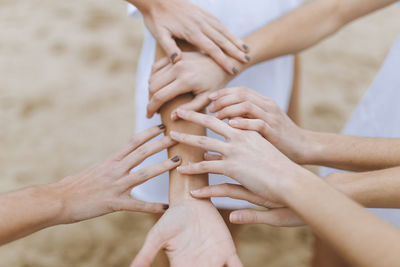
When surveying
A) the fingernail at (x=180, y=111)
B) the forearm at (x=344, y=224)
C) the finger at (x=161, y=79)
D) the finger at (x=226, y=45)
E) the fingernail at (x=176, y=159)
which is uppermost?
the finger at (x=226, y=45)

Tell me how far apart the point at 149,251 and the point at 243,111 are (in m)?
0.39

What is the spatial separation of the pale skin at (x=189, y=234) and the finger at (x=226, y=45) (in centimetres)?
31

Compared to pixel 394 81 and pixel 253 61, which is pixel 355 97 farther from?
pixel 253 61

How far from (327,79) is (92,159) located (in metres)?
1.40

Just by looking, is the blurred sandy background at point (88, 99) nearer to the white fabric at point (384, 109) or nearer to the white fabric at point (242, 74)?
the white fabric at point (242, 74)

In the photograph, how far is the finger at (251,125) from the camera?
0.89 m

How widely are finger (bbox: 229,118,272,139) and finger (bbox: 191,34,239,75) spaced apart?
22 centimetres

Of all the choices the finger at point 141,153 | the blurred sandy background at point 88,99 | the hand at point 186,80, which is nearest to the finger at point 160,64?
the hand at point 186,80

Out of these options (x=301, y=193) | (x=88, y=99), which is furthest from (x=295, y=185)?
(x=88, y=99)

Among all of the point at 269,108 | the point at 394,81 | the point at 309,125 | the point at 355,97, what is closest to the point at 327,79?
the point at 355,97

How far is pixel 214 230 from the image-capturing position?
2.76 ft

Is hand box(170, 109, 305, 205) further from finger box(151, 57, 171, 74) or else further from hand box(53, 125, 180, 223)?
finger box(151, 57, 171, 74)

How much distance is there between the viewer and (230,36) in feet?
3.53

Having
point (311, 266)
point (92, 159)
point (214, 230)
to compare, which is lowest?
point (311, 266)
